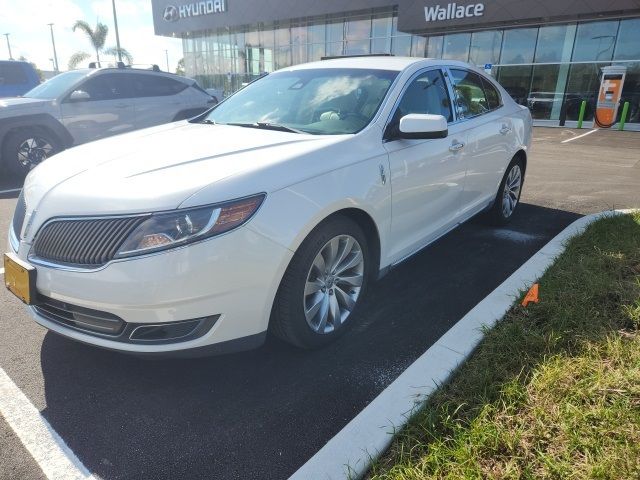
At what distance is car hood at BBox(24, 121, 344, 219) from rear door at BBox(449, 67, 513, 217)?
172 cm

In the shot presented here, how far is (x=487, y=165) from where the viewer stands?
14.5 feet

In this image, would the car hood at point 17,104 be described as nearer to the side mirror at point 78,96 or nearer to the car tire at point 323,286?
the side mirror at point 78,96

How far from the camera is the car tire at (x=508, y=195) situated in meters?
5.02

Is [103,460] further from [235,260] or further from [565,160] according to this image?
[565,160]

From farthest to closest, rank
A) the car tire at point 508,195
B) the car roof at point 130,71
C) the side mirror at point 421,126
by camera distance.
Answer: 1. the car roof at point 130,71
2. the car tire at point 508,195
3. the side mirror at point 421,126

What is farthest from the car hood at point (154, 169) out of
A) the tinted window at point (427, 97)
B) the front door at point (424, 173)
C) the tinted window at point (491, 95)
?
the tinted window at point (491, 95)

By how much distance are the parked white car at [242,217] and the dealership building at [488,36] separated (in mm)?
15474

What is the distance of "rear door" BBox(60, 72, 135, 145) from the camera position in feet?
25.8

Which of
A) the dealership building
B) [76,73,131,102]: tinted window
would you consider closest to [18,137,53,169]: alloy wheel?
A: [76,73,131,102]: tinted window

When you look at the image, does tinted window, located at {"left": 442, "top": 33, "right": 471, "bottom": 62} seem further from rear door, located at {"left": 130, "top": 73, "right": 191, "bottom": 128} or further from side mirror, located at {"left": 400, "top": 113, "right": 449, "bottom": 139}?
side mirror, located at {"left": 400, "top": 113, "right": 449, "bottom": 139}

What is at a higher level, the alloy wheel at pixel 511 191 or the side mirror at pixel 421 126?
the side mirror at pixel 421 126

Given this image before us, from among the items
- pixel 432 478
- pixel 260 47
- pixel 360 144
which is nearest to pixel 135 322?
pixel 432 478

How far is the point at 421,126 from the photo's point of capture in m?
3.02

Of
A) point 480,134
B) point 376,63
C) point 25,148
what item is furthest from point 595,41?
point 25,148
